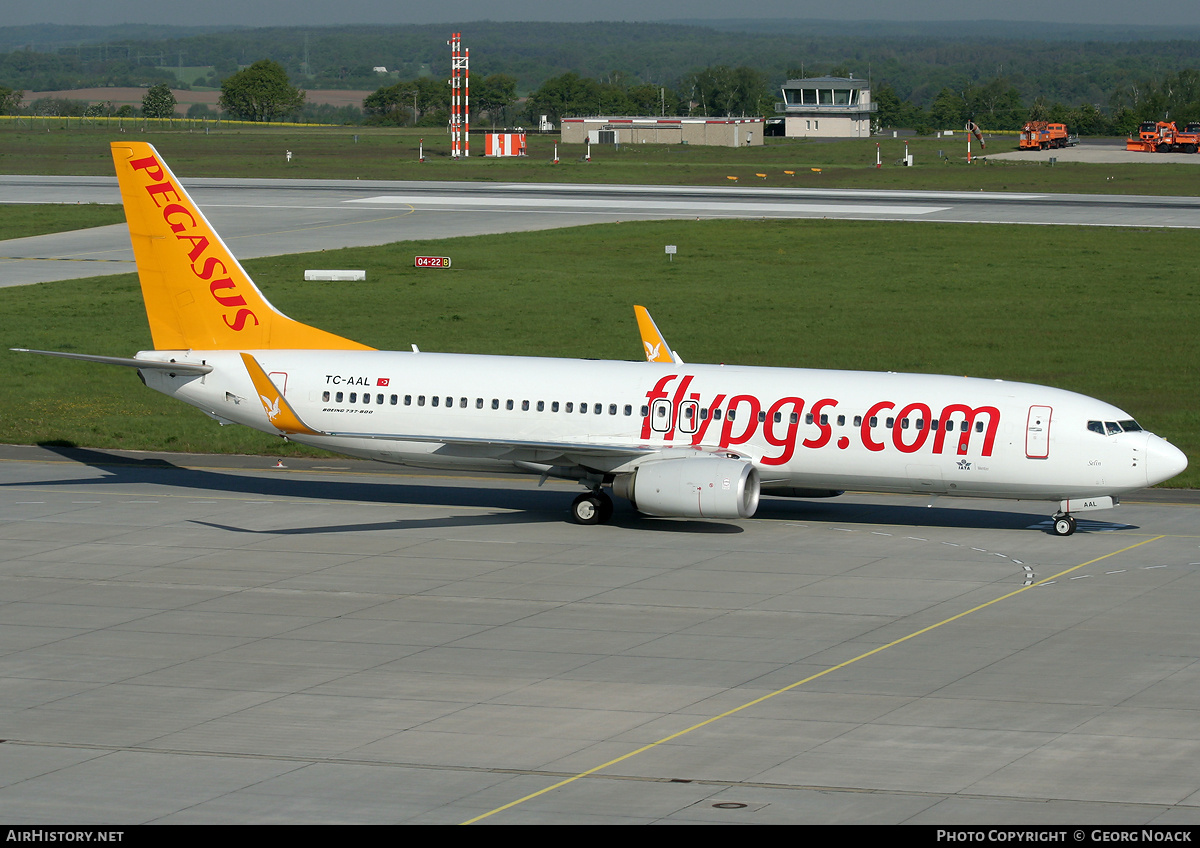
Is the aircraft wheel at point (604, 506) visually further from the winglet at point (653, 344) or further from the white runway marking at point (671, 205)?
the white runway marking at point (671, 205)

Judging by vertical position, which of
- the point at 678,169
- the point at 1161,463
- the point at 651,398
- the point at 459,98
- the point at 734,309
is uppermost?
the point at 459,98

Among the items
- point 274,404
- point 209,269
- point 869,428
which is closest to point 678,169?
point 209,269

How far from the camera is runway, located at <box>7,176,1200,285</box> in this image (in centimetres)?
10019

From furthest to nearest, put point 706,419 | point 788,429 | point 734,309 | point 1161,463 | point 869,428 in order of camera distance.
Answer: point 734,309, point 706,419, point 788,429, point 869,428, point 1161,463

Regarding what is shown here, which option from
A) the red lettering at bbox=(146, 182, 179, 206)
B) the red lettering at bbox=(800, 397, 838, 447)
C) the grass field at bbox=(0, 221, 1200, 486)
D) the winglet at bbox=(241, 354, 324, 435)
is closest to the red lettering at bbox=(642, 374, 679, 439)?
the red lettering at bbox=(800, 397, 838, 447)

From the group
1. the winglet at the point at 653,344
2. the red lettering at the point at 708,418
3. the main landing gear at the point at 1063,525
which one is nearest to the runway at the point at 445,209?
the winglet at the point at 653,344

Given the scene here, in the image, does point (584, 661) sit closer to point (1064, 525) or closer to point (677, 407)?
point (677, 407)

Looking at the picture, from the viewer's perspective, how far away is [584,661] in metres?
28.8

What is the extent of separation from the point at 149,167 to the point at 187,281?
137 inches

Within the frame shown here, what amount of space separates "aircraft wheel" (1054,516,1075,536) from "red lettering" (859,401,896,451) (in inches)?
202

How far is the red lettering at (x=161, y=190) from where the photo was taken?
4362 centimetres

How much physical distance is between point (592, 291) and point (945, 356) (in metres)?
23.1

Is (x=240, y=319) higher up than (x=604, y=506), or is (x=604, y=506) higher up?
(x=240, y=319)
